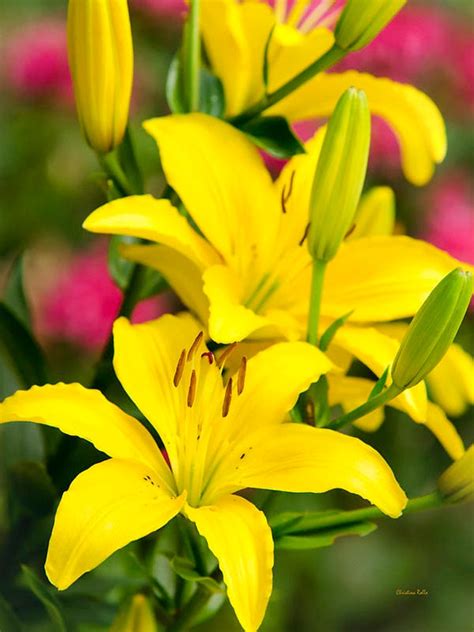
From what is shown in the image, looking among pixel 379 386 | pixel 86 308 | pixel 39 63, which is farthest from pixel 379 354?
pixel 39 63

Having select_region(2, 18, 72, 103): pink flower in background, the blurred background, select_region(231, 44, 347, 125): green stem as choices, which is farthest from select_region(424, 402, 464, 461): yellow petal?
select_region(2, 18, 72, 103): pink flower in background

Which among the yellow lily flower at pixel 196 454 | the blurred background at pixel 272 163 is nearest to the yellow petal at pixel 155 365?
the yellow lily flower at pixel 196 454

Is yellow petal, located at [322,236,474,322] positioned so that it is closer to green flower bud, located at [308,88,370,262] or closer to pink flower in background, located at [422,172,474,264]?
green flower bud, located at [308,88,370,262]

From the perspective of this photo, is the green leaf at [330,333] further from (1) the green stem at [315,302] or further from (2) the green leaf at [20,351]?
(2) the green leaf at [20,351]

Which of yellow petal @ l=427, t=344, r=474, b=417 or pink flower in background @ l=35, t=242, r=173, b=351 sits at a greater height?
yellow petal @ l=427, t=344, r=474, b=417

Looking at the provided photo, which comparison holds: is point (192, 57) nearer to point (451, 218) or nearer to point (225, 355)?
point (225, 355)

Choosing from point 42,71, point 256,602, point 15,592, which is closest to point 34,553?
point 15,592
